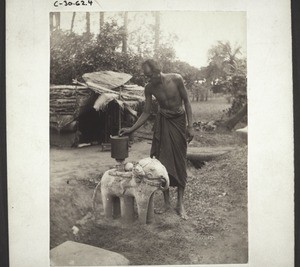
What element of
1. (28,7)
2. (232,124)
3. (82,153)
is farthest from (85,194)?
(28,7)

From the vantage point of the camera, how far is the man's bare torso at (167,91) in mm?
2658

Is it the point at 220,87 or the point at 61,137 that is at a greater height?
the point at 220,87

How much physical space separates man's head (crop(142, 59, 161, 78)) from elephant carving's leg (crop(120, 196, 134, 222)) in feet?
2.68

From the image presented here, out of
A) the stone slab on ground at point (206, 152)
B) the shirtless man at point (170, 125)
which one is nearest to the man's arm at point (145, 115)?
the shirtless man at point (170, 125)

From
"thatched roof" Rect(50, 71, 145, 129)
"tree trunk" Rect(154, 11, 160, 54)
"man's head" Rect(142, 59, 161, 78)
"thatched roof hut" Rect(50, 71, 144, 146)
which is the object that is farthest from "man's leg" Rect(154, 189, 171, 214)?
"tree trunk" Rect(154, 11, 160, 54)

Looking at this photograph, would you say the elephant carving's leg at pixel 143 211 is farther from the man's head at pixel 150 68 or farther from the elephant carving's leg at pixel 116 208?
the man's head at pixel 150 68

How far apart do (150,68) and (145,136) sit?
44 cm

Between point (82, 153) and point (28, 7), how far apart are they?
3.18ft

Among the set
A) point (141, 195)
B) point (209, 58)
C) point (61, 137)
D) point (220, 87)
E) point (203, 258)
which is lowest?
point (203, 258)

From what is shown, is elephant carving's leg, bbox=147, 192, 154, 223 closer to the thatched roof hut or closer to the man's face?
the thatched roof hut

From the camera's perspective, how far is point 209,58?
2.65m

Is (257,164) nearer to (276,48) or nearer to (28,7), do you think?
(276,48)

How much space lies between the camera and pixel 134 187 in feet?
8.71

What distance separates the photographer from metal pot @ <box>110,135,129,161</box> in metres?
2.62
